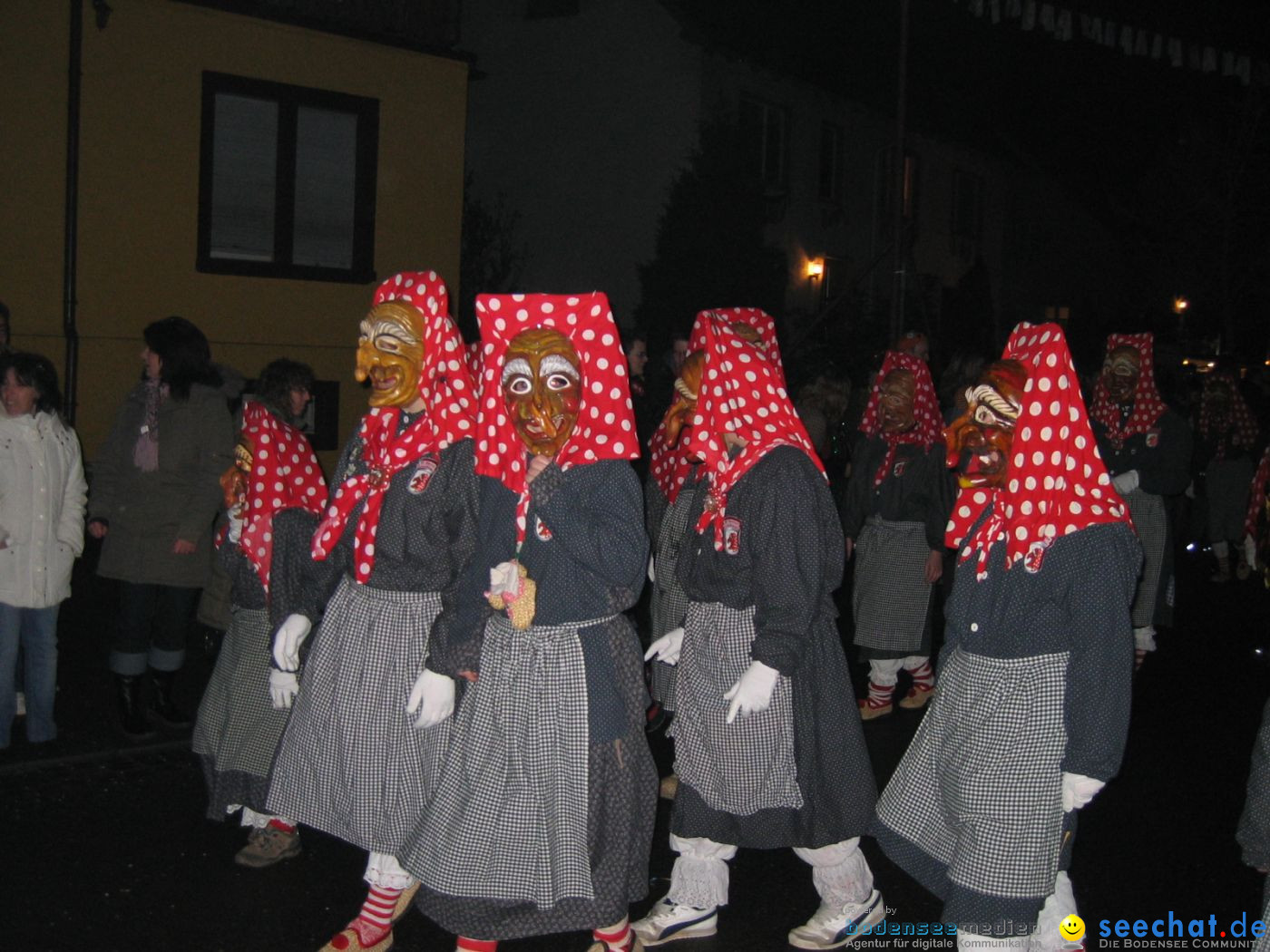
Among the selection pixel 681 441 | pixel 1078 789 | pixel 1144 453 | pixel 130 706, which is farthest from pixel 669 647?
pixel 1144 453

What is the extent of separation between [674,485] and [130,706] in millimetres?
2900

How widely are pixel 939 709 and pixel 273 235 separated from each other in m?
11.3

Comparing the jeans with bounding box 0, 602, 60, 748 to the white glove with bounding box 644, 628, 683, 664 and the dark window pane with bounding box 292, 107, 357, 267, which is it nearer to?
the white glove with bounding box 644, 628, 683, 664

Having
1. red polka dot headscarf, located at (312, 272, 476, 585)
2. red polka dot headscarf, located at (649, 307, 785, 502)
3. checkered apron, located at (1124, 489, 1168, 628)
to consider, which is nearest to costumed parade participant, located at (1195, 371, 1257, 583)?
checkered apron, located at (1124, 489, 1168, 628)

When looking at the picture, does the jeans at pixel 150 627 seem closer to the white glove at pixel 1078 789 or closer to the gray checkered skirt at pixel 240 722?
the gray checkered skirt at pixel 240 722

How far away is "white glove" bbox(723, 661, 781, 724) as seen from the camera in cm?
404

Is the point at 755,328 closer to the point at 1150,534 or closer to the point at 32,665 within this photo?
the point at 32,665

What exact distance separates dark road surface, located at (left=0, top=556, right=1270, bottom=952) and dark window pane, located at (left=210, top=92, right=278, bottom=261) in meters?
7.01

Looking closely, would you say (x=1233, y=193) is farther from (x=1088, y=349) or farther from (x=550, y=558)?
(x=550, y=558)

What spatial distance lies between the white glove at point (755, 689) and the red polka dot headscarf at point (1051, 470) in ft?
2.67

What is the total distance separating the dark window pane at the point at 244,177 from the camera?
43.0 ft

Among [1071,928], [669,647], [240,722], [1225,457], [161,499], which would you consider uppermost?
[1225,457]

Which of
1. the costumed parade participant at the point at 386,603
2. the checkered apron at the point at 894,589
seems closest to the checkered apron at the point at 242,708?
the costumed parade participant at the point at 386,603

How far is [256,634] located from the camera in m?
5.09
